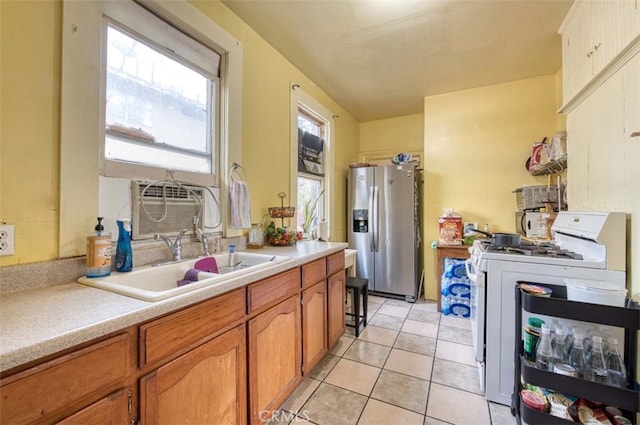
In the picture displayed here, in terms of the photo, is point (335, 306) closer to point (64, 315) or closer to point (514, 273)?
point (514, 273)

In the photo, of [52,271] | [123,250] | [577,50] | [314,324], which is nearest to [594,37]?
[577,50]

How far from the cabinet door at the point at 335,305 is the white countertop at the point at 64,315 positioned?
1.12 m

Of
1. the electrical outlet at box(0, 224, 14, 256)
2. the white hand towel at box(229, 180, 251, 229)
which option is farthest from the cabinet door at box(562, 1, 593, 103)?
the electrical outlet at box(0, 224, 14, 256)

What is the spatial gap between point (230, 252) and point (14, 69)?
1230 mm

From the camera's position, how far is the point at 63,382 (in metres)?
0.65

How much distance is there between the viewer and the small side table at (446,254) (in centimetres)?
300

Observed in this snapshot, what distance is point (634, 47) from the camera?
1.21 meters

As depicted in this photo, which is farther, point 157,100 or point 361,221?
point 361,221

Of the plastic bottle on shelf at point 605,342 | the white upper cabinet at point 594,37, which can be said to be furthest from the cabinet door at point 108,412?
the white upper cabinet at point 594,37

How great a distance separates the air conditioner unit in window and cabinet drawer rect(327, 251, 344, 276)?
99cm

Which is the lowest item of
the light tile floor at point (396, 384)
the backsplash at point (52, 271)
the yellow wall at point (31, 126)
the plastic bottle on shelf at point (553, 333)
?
the light tile floor at point (396, 384)

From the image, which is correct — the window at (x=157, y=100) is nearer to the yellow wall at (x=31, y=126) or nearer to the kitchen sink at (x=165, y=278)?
the yellow wall at (x=31, y=126)

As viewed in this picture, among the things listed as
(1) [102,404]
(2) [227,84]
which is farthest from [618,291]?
(2) [227,84]

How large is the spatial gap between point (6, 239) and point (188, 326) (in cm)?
74
